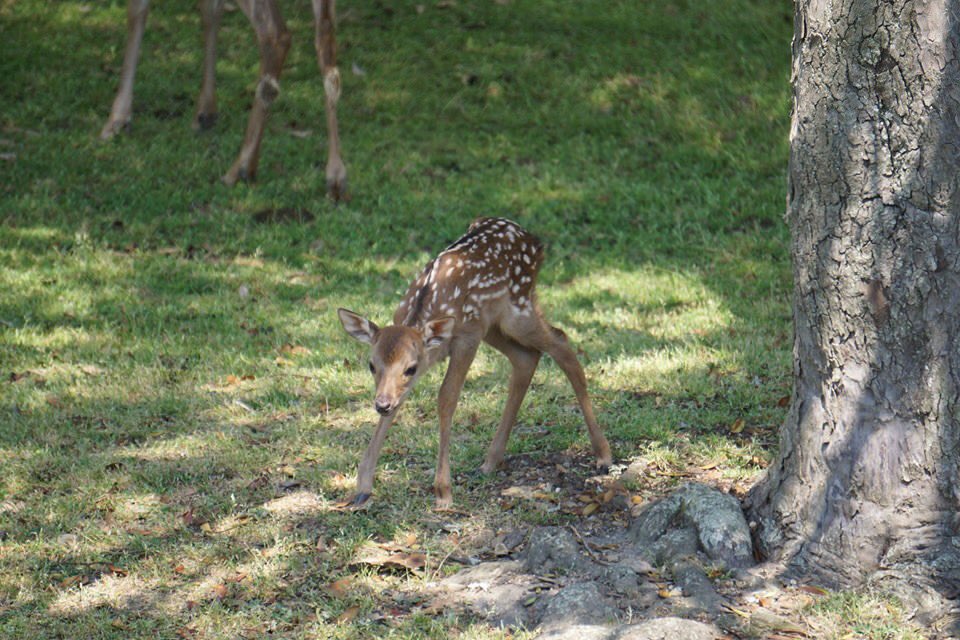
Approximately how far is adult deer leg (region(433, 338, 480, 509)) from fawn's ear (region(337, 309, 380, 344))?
0.39m

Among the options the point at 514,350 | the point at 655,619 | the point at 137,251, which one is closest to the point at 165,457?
the point at 514,350

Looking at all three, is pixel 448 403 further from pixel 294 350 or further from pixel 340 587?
pixel 294 350

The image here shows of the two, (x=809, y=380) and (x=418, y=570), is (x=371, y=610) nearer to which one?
(x=418, y=570)

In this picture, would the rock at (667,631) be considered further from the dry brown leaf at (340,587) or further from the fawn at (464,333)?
the fawn at (464,333)

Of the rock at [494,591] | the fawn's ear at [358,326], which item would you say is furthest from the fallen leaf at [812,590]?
the fawn's ear at [358,326]

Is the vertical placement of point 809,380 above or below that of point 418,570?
above

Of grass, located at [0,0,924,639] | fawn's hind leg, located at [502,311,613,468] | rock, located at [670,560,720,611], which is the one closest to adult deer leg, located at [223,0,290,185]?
grass, located at [0,0,924,639]

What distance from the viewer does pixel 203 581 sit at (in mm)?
5133

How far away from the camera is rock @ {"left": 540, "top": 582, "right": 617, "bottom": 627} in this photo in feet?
14.9

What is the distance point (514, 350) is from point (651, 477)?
37.4 inches

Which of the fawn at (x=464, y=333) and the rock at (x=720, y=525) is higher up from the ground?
the fawn at (x=464, y=333)

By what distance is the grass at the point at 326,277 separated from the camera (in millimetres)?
5457

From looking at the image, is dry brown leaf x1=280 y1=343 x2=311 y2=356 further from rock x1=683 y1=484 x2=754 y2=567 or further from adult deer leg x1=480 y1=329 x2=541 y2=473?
rock x1=683 y1=484 x2=754 y2=567

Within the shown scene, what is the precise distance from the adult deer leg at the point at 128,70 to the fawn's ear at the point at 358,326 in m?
6.48
